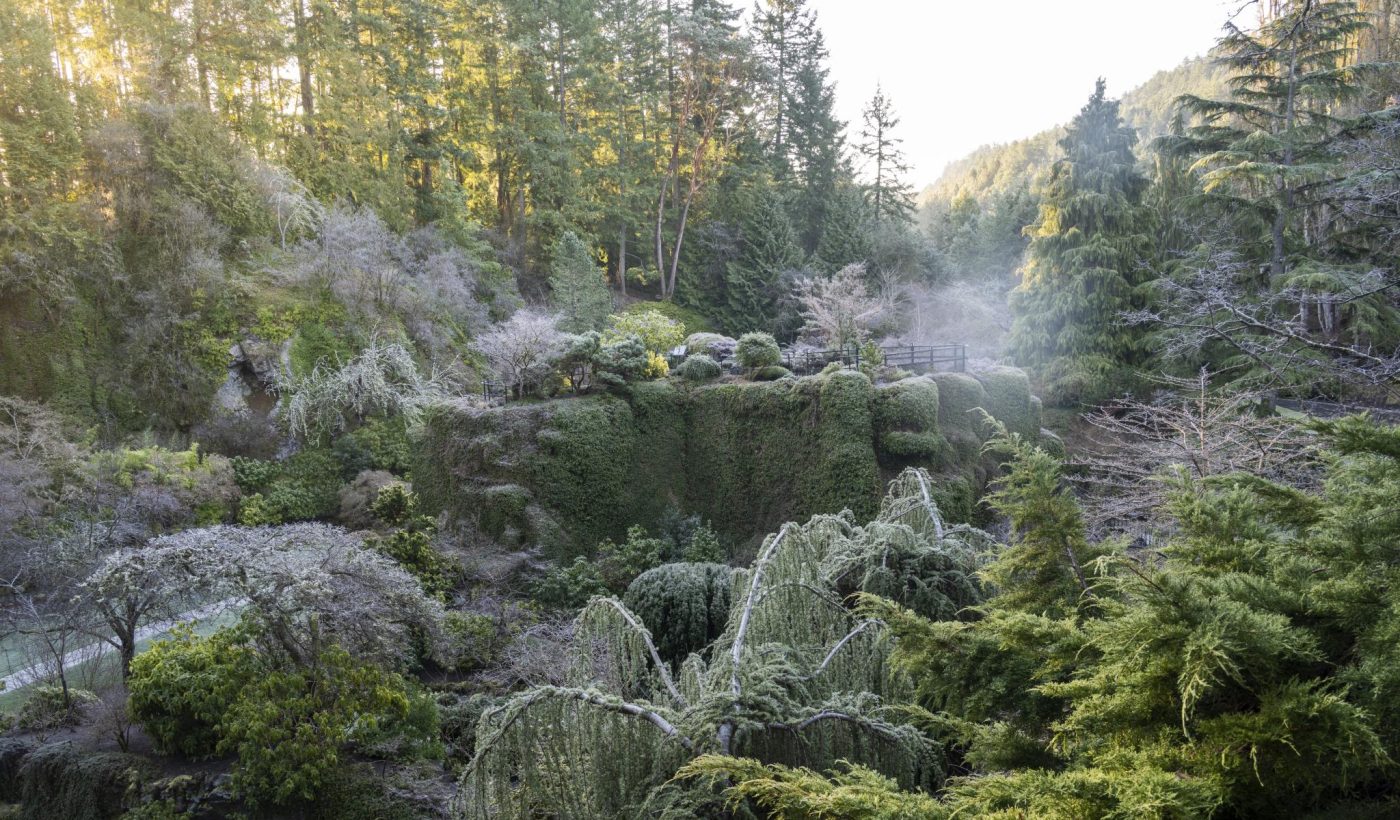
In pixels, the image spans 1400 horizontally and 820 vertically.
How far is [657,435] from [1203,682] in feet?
45.5

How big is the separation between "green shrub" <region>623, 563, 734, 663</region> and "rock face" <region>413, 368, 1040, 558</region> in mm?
3404

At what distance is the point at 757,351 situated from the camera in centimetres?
1583

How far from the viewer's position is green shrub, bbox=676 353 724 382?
52.7 feet

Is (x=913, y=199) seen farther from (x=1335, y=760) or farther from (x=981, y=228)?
(x=1335, y=760)

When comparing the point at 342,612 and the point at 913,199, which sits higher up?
the point at 913,199

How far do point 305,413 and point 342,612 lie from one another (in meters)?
11.8

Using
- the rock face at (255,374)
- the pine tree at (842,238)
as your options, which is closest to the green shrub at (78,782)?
the rock face at (255,374)

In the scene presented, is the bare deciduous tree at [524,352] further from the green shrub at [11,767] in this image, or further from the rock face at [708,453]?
the green shrub at [11,767]

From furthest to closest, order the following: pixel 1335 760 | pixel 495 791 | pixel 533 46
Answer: pixel 533 46 < pixel 495 791 < pixel 1335 760

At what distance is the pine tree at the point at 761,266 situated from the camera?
Answer: 93.7ft

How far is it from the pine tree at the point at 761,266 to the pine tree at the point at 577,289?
6.87 meters

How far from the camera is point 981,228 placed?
33656 millimetres

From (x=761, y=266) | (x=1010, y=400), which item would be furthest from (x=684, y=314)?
(x=1010, y=400)

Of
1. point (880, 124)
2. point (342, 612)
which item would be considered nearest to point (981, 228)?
point (880, 124)
